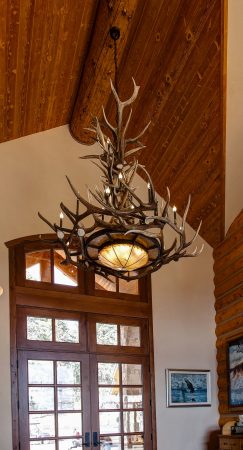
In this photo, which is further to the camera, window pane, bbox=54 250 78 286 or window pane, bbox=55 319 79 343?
window pane, bbox=54 250 78 286

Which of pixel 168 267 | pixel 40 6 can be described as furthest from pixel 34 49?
pixel 168 267

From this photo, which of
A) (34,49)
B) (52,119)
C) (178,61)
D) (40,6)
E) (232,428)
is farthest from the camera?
(52,119)

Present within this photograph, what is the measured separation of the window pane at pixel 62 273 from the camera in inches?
254

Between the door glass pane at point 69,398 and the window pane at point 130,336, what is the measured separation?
887 millimetres

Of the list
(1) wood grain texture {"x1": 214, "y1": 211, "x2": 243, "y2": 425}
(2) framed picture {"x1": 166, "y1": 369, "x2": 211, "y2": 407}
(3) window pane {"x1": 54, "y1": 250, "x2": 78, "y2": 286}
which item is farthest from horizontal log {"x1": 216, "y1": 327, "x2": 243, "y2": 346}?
(3) window pane {"x1": 54, "y1": 250, "x2": 78, "y2": 286}

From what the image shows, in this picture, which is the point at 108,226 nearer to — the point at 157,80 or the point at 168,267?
the point at 157,80

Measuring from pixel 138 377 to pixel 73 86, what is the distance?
373 cm

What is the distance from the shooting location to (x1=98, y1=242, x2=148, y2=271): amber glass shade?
157 inches

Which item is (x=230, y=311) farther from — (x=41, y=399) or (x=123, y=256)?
(x=123, y=256)

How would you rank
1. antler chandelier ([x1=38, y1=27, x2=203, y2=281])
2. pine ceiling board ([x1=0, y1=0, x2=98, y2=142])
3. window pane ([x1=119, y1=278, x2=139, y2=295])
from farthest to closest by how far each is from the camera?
window pane ([x1=119, y1=278, x2=139, y2=295]), pine ceiling board ([x1=0, y1=0, x2=98, y2=142]), antler chandelier ([x1=38, y1=27, x2=203, y2=281])

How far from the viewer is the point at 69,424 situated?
6051 millimetres

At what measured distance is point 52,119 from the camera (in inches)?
258

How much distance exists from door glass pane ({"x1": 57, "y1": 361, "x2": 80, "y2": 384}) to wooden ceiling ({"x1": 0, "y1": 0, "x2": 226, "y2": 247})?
2.61m

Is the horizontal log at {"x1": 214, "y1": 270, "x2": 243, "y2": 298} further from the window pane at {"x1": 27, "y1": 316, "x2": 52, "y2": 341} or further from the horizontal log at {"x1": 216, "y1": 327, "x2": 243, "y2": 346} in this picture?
the window pane at {"x1": 27, "y1": 316, "x2": 52, "y2": 341}
